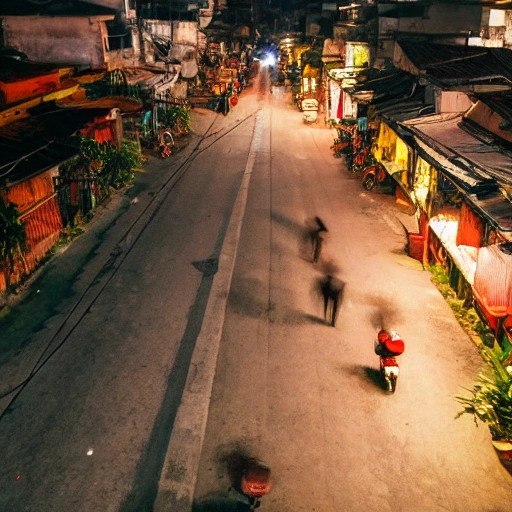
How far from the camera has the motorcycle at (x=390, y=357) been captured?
29.6ft

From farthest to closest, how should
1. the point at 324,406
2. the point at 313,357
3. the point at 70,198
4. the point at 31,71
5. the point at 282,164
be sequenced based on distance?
the point at 282,164, the point at 31,71, the point at 70,198, the point at 313,357, the point at 324,406

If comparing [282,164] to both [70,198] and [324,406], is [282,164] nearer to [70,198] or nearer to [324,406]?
[70,198]

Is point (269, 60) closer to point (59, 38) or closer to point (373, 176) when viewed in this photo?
point (59, 38)

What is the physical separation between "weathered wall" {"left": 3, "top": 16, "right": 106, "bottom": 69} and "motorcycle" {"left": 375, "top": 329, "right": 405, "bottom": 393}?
24.9 metres

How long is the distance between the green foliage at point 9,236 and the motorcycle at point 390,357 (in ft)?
33.8

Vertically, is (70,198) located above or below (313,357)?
above

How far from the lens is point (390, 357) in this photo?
360 inches

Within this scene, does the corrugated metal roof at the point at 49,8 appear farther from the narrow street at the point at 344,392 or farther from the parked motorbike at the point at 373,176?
the narrow street at the point at 344,392

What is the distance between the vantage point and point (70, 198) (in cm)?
1723

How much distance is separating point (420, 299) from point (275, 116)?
101 ft

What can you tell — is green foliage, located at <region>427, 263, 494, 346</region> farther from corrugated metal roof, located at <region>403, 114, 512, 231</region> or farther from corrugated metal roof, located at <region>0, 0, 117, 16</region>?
corrugated metal roof, located at <region>0, 0, 117, 16</region>

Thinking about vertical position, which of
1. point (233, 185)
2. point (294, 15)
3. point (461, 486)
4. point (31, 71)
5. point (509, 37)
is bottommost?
point (461, 486)

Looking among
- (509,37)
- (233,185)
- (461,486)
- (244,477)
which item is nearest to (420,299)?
(461,486)

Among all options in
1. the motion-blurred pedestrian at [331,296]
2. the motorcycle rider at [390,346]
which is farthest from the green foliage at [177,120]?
the motorcycle rider at [390,346]
